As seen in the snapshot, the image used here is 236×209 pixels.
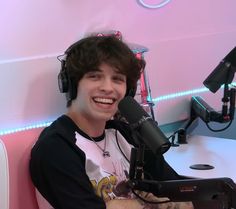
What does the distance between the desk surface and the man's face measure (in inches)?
19.6

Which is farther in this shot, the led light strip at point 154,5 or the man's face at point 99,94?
the led light strip at point 154,5

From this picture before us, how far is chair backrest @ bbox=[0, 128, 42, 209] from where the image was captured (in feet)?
3.85

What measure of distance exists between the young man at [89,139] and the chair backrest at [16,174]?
0.10ft

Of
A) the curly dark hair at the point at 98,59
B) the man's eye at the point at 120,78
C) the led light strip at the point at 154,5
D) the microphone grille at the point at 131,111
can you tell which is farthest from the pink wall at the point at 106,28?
the microphone grille at the point at 131,111

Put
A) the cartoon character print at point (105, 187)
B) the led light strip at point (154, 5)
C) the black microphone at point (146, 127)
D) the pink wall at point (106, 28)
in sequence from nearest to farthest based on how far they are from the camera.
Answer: the black microphone at point (146, 127)
the cartoon character print at point (105, 187)
the pink wall at point (106, 28)
the led light strip at point (154, 5)

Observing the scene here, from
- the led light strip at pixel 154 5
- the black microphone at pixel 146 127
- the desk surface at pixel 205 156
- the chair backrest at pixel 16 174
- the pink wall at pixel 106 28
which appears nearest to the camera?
the black microphone at pixel 146 127

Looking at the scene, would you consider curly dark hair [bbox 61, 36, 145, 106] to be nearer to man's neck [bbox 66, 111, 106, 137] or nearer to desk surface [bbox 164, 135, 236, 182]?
man's neck [bbox 66, 111, 106, 137]

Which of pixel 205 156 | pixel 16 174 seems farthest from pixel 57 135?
pixel 205 156

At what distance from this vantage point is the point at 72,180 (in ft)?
4.05

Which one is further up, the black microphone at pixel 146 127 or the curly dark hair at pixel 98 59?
the curly dark hair at pixel 98 59

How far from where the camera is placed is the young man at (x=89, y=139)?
123cm

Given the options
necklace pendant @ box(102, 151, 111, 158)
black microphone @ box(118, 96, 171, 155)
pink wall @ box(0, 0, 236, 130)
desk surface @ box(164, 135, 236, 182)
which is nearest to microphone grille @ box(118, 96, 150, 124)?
black microphone @ box(118, 96, 171, 155)

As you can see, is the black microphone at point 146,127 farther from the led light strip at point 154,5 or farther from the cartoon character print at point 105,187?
the led light strip at point 154,5

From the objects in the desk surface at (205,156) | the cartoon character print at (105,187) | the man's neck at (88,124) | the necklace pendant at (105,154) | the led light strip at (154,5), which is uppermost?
the led light strip at (154,5)
